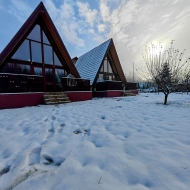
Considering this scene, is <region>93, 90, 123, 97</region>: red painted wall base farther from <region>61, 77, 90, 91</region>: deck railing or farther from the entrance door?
the entrance door

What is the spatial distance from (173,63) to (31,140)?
7834mm

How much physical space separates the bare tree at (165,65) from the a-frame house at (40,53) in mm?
6000

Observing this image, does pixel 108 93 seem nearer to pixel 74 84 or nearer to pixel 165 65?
pixel 74 84

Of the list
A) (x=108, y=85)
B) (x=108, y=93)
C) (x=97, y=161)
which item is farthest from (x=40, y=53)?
(x=97, y=161)

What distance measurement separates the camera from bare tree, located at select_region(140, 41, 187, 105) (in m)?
6.36

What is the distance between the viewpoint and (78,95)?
8992 millimetres

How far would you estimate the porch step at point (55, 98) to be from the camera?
696 cm

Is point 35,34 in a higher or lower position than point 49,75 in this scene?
higher

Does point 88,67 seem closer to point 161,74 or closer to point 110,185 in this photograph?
point 161,74

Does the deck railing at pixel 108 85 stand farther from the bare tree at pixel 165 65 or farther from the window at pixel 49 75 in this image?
the window at pixel 49 75

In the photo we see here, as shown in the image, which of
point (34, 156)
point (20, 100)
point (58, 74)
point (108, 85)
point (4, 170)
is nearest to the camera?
point (4, 170)

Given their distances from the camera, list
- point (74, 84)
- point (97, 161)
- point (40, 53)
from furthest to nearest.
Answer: point (40, 53)
point (74, 84)
point (97, 161)

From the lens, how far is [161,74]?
666cm

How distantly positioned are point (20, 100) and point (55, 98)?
1921 millimetres
